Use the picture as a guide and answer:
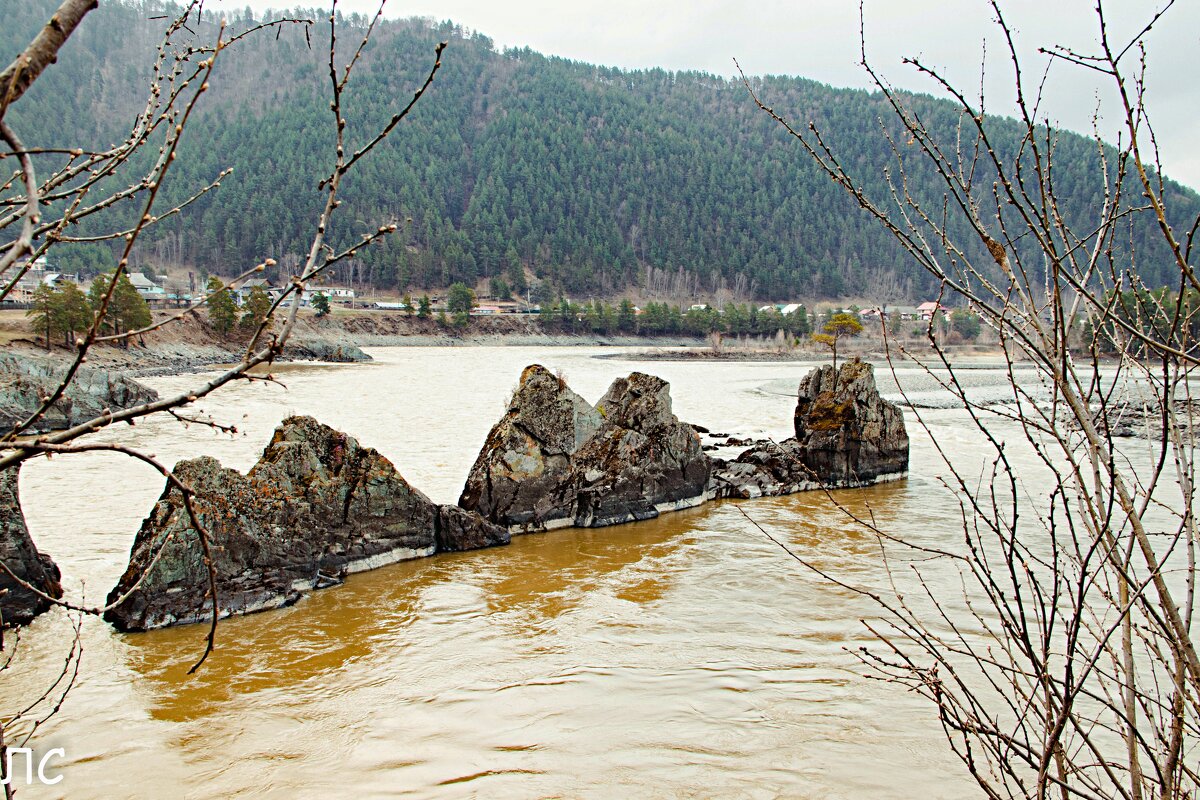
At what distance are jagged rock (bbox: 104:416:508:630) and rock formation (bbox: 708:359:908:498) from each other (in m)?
6.19

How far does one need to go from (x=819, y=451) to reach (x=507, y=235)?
6169 inches

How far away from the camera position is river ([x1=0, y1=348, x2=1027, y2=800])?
16.1 feet

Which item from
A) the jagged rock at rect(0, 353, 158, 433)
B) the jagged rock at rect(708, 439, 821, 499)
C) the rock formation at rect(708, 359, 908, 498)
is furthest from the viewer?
the jagged rock at rect(0, 353, 158, 433)

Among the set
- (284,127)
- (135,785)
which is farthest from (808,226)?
(135,785)

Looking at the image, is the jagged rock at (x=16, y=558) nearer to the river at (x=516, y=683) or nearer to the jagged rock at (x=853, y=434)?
the river at (x=516, y=683)

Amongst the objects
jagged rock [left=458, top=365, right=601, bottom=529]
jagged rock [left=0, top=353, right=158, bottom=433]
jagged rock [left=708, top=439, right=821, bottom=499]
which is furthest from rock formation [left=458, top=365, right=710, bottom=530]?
jagged rock [left=0, top=353, right=158, bottom=433]

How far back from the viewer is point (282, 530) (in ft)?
27.0

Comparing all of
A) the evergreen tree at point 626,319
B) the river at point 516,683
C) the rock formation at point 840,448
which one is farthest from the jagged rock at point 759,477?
the evergreen tree at point 626,319

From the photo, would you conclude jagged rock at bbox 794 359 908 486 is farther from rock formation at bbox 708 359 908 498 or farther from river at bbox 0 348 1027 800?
river at bbox 0 348 1027 800

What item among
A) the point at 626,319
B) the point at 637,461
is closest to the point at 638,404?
the point at 637,461

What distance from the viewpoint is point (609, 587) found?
8.68 meters

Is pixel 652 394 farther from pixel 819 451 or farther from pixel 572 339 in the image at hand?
pixel 572 339

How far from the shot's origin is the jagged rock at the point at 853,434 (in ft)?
49.3

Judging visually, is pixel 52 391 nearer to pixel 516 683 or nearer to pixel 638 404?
pixel 638 404
